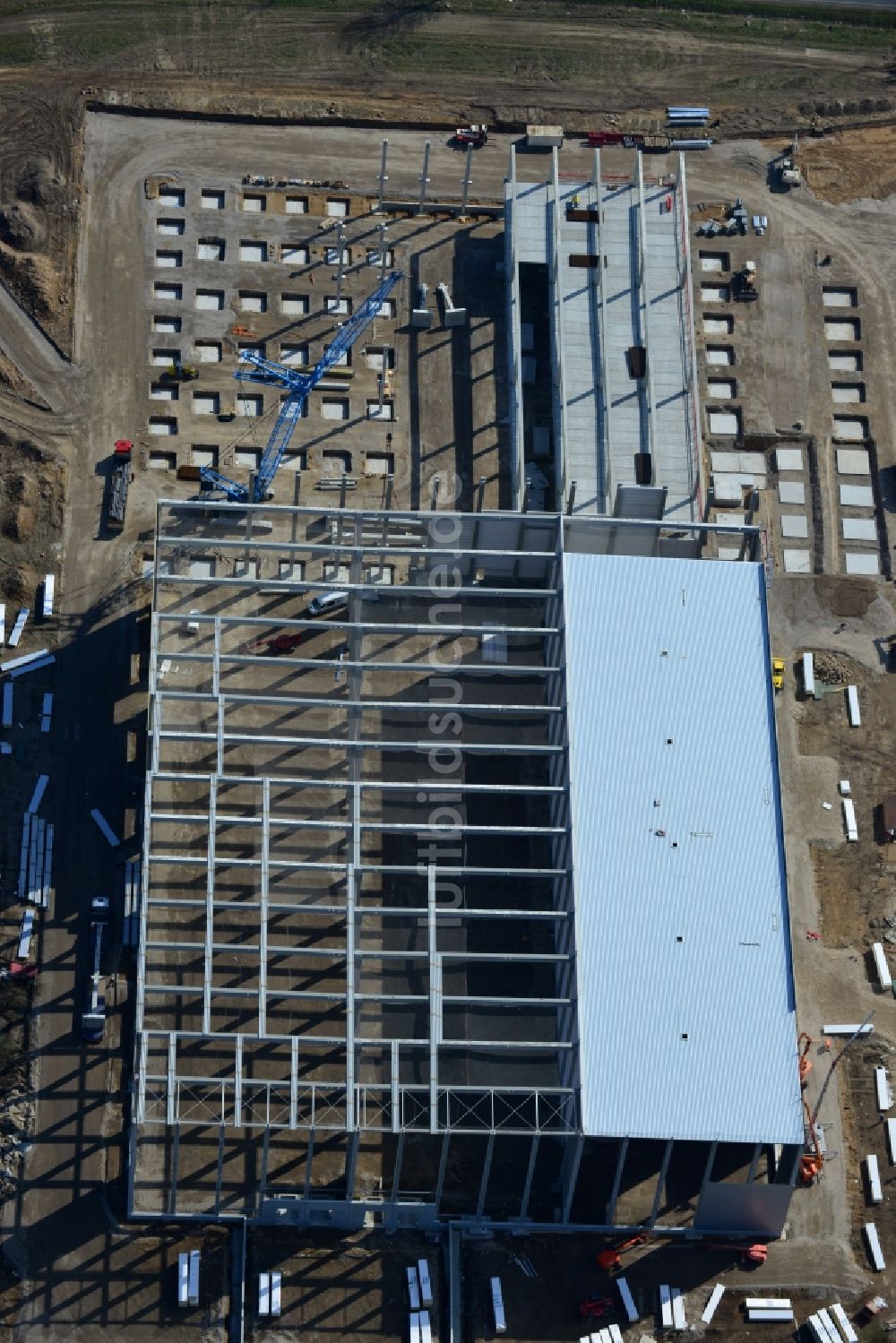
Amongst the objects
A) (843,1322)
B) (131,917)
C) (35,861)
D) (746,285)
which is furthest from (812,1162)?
(746,285)

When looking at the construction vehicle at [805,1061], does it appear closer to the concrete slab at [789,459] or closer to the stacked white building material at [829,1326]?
the stacked white building material at [829,1326]

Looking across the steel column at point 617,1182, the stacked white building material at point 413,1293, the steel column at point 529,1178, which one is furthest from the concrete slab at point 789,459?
the stacked white building material at point 413,1293

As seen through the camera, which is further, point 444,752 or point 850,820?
point 850,820

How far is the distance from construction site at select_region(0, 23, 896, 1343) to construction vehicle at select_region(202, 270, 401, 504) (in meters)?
0.39

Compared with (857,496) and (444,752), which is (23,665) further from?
(857,496)

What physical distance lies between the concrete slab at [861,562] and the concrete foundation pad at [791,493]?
5341mm

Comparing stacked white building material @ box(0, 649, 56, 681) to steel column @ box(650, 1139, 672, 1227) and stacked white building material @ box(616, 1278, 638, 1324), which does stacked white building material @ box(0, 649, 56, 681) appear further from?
stacked white building material @ box(616, 1278, 638, 1324)

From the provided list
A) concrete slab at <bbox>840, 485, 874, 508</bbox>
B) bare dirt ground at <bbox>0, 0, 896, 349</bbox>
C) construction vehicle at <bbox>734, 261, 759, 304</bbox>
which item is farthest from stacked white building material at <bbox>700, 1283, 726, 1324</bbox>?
bare dirt ground at <bbox>0, 0, 896, 349</bbox>

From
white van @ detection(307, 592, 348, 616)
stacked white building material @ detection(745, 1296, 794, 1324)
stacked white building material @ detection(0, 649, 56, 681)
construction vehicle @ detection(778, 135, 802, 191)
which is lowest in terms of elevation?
stacked white building material @ detection(745, 1296, 794, 1324)

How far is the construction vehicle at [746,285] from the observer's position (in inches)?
6289

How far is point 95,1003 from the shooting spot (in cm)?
13125

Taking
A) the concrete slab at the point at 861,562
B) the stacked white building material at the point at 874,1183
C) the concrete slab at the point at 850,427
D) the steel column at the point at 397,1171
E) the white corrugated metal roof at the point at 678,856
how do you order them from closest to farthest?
the steel column at the point at 397,1171
the white corrugated metal roof at the point at 678,856
the stacked white building material at the point at 874,1183
the concrete slab at the point at 861,562
the concrete slab at the point at 850,427

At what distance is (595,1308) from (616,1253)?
139 inches

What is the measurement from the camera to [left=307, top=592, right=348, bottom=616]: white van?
143125 millimetres
